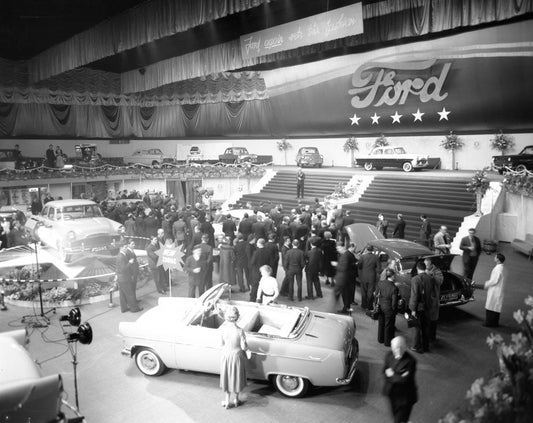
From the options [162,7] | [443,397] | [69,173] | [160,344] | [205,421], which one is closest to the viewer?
[205,421]

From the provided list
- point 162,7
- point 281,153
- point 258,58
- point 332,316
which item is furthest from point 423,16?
point 332,316

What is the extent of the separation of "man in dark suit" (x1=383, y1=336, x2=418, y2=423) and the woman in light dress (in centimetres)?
188

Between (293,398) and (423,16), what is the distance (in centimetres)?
1812

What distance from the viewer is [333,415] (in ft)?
19.6

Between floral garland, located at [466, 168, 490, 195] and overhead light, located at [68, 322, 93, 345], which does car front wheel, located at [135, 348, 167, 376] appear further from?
floral garland, located at [466, 168, 490, 195]

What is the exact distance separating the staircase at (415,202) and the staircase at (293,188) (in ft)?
7.23

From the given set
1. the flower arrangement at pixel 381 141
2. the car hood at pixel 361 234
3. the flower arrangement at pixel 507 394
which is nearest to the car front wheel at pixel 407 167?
the flower arrangement at pixel 381 141

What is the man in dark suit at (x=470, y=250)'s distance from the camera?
10570 millimetres

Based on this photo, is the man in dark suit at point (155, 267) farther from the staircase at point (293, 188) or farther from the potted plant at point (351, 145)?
the potted plant at point (351, 145)

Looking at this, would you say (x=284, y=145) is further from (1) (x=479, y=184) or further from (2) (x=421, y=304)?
(2) (x=421, y=304)

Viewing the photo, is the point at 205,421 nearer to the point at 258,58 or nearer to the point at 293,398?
the point at 293,398

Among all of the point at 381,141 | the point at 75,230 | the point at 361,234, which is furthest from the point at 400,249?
the point at 381,141

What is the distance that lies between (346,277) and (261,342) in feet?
10.7

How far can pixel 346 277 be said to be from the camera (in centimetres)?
910
